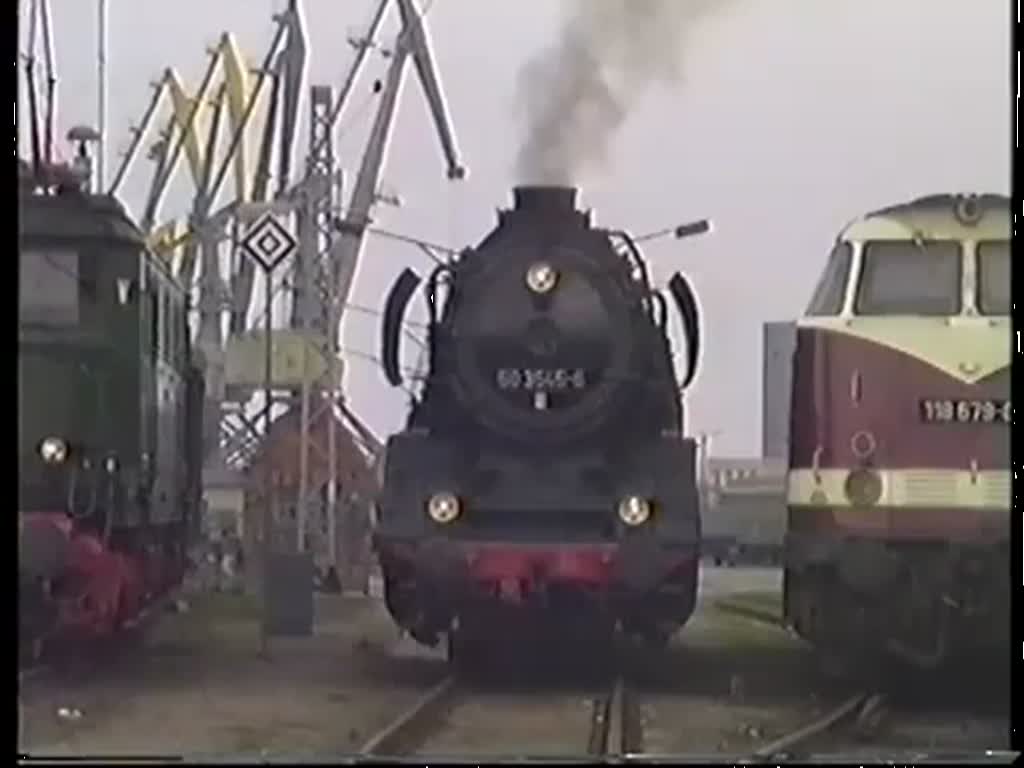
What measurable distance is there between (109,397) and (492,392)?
1.67m

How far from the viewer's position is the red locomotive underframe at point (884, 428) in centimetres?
1176

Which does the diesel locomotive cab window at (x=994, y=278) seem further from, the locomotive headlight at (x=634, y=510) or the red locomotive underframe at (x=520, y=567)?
→ the red locomotive underframe at (x=520, y=567)

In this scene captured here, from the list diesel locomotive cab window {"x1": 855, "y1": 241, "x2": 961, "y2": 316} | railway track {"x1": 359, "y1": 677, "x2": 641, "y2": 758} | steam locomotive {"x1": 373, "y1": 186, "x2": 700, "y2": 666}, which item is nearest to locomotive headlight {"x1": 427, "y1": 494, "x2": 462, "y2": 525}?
steam locomotive {"x1": 373, "y1": 186, "x2": 700, "y2": 666}

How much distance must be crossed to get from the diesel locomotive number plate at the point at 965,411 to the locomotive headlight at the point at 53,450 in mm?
3636

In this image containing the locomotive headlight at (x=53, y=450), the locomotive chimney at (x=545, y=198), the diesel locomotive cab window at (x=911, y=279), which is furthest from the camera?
the diesel locomotive cab window at (x=911, y=279)

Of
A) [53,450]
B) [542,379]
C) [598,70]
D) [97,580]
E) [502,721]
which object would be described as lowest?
[502,721]

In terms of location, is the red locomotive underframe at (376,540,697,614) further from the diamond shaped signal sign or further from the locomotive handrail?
the diamond shaped signal sign

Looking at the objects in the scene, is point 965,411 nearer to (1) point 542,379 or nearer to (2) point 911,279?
(2) point 911,279

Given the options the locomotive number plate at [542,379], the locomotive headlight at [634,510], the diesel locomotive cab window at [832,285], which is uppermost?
the diesel locomotive cab window at [832,285]

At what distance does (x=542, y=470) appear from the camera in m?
12.1

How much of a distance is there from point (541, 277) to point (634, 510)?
1.22 metres

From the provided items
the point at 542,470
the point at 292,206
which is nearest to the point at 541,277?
the point at 542,470

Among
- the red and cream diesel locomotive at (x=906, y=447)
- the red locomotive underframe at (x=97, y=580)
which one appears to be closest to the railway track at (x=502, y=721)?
the red and cream diesel locomotive at (x=906, y=447)

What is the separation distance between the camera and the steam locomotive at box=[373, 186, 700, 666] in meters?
11.7
